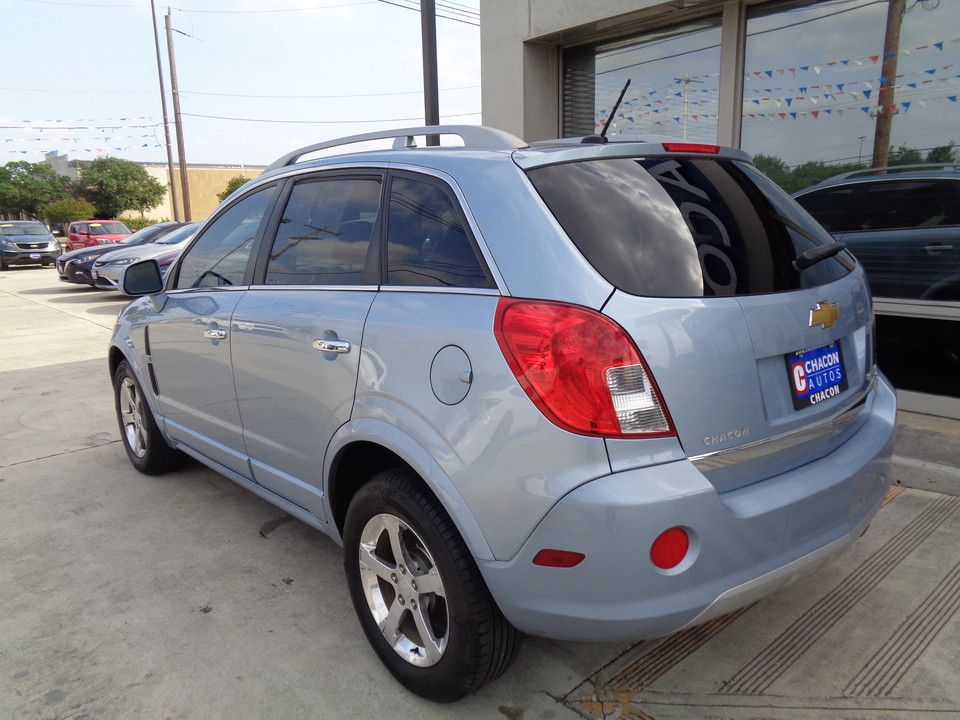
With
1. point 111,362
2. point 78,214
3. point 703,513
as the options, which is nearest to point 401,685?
point 703,513

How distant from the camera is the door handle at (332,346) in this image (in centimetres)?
246

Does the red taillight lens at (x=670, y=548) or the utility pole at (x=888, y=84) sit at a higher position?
the utility pole at (x=888, y=84)

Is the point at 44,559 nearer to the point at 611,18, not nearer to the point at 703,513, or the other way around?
the point at 703,513

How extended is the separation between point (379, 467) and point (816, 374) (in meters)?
1.51

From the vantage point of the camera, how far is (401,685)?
2443mm

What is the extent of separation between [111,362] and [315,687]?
10.2ft

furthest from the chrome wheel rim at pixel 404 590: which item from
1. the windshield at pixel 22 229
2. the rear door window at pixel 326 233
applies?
the windshield at pixel 22 229

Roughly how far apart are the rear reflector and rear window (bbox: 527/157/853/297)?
71 centimetres

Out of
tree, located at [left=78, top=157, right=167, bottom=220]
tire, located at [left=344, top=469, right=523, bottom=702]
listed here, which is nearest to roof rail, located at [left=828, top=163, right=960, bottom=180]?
tire, located at [left=344, top=469, right=523, bottom=702]

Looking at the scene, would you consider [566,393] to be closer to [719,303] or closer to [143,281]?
[719,303]

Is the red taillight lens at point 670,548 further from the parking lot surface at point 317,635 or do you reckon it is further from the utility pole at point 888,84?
the utility pole at point 888,84

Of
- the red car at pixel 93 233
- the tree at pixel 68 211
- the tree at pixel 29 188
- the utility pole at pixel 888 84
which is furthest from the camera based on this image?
the tree at pixel 29 188

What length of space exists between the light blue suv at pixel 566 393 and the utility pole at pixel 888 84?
3.49 metres

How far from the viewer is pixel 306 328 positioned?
2.67 metres
